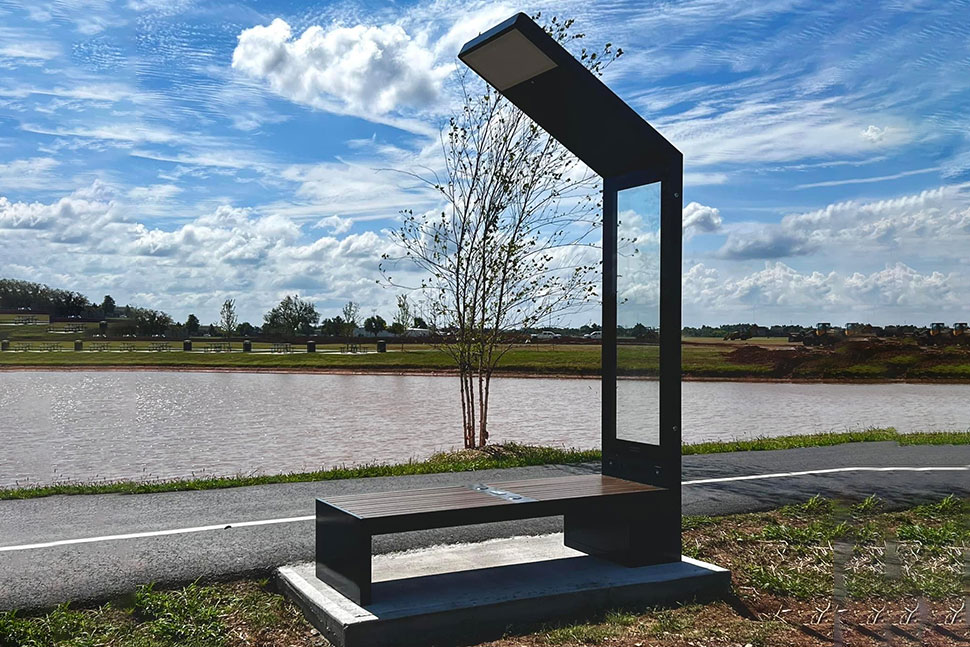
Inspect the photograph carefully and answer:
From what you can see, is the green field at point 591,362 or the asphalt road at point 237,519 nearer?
the asphalt road at point 237,519

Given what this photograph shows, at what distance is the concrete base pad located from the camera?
4094 mm

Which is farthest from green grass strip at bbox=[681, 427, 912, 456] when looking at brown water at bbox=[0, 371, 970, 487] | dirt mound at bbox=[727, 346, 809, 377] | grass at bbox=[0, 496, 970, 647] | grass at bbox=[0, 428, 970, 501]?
dirt mound at bbox=[727, 346, 809, 377]

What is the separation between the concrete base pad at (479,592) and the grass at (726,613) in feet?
0.32

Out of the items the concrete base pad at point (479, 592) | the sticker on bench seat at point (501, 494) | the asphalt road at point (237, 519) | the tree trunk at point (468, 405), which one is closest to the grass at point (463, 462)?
the asphalt road at point (237, 519)

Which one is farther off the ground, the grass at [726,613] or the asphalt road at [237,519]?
the asphalt road at [237,519]

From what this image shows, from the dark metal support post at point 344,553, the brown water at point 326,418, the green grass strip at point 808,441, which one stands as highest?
the dark metal support post at point 344,553

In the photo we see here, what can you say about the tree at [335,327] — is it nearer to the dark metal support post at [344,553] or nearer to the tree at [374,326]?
the tree at [374,326]


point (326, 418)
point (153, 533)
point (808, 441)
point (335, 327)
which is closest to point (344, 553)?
point (153, 533)

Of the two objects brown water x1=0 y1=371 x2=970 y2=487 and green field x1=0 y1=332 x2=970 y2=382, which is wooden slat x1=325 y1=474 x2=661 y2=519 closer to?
brown water x1=0 y1=371 x2=970 y2=487

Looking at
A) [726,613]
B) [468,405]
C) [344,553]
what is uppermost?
[468,405]

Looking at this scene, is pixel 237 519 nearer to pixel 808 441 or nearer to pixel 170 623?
pixel 170 623

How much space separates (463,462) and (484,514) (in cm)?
566

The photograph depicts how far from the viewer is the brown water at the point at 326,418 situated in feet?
42.1

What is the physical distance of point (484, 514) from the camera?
4379 millimetres
